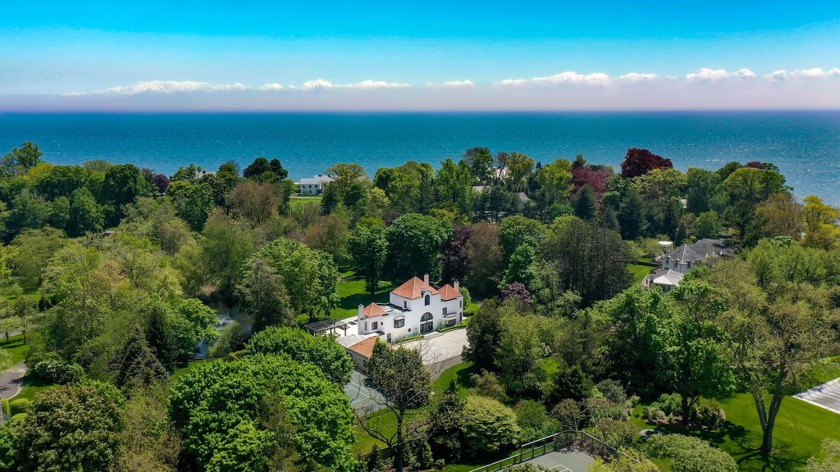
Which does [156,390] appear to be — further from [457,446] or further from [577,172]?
[577,172]

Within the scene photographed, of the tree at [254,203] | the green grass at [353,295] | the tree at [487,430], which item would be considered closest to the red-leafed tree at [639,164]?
the green grass at [353,295]

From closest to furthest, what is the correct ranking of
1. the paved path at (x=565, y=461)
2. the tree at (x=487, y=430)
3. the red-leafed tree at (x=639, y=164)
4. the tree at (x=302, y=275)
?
the paved path at (x=565, y=461), the tree at (x=487, y=430), the tree at (x=302, y=275), the red-leafed tree at (x=639, y=164)

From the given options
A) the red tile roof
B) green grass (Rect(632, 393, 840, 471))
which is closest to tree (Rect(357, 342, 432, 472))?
the red tile roof

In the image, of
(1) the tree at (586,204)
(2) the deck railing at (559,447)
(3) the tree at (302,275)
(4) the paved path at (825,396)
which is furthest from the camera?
(1) the tree at (586,204)

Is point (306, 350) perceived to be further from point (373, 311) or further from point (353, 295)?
point (353, 295)

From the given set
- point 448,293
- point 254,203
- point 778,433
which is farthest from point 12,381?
point 778,433

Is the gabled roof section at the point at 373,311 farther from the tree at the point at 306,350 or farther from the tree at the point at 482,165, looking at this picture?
the tree at the point at 482,165
